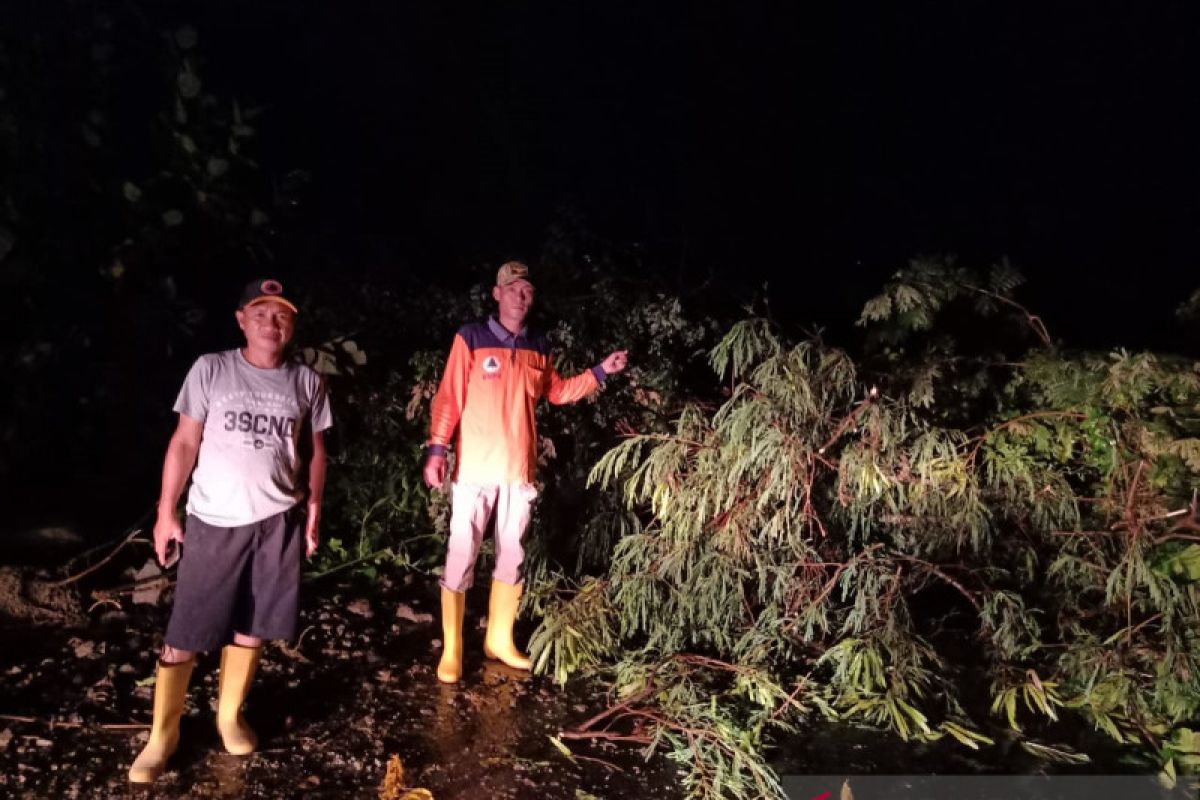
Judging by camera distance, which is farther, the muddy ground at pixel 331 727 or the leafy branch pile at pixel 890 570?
the leafy branch pile at pixel 890 570

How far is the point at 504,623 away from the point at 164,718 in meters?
1.56

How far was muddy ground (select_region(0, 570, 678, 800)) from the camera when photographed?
2.99 m

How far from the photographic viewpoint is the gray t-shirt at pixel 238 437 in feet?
9.65

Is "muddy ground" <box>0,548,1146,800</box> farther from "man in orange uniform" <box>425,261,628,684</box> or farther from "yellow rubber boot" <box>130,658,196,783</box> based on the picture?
"man in orange uniform" <box>425,261,628,684</box>

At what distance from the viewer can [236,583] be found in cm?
300

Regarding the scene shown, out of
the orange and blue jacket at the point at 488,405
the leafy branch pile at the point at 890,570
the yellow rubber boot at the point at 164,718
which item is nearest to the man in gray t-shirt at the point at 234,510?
the yellow rubber boot at the point at 164,718

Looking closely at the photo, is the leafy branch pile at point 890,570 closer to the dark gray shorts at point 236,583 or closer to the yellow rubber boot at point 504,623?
the yellow rubber boot at point 504,623

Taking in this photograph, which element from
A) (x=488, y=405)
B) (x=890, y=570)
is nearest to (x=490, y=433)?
(x=488, y=405)

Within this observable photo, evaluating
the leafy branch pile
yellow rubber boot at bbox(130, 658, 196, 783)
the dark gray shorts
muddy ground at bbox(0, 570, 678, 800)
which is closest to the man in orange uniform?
muddy ground at bbox(0, 570, 678, 800)

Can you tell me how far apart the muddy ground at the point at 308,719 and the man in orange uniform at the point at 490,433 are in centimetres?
30

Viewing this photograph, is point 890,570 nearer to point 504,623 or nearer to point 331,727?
point 504,623

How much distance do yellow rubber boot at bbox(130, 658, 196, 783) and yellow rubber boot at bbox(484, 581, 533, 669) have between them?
4.75 ft

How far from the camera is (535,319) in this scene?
557cm

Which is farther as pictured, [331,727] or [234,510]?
[331,727]
